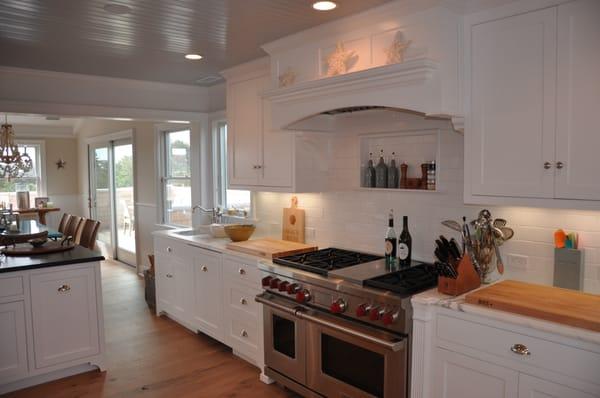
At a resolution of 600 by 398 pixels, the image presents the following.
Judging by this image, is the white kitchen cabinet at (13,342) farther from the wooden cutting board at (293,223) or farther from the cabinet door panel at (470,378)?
the cabinet door panel at (470,378)

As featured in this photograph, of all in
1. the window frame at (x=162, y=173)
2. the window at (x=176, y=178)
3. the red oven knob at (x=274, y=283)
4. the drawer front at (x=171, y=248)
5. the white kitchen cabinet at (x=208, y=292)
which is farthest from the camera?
the window frame at (x=162, y=173)

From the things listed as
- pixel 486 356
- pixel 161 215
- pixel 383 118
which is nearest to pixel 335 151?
pixel 383 118

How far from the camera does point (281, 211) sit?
13.9 feet

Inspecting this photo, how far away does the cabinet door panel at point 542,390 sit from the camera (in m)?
1.90

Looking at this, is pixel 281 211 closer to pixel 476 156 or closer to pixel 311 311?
pixel 311 311

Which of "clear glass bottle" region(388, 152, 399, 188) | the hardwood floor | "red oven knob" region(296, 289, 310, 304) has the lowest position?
the hardwood floor

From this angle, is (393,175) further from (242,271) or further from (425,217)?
(242,271)

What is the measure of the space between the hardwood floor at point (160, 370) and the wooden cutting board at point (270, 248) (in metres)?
0.93

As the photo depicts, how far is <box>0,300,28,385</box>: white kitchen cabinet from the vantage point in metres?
3.22

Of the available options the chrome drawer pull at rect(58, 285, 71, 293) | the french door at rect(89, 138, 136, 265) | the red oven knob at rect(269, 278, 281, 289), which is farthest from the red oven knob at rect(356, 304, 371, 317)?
the french door at rect(89, 138, 136, 265)

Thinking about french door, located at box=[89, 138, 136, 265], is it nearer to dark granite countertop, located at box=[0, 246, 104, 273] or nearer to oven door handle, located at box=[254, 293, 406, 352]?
dark granite countertop, located at box=[0, 246, 104, 273]

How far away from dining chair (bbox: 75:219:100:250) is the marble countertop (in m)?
4.78

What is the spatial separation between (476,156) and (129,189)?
6.06 m

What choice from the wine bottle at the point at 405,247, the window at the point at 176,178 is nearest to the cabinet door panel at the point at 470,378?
the wine bottle at the point at 405,247
